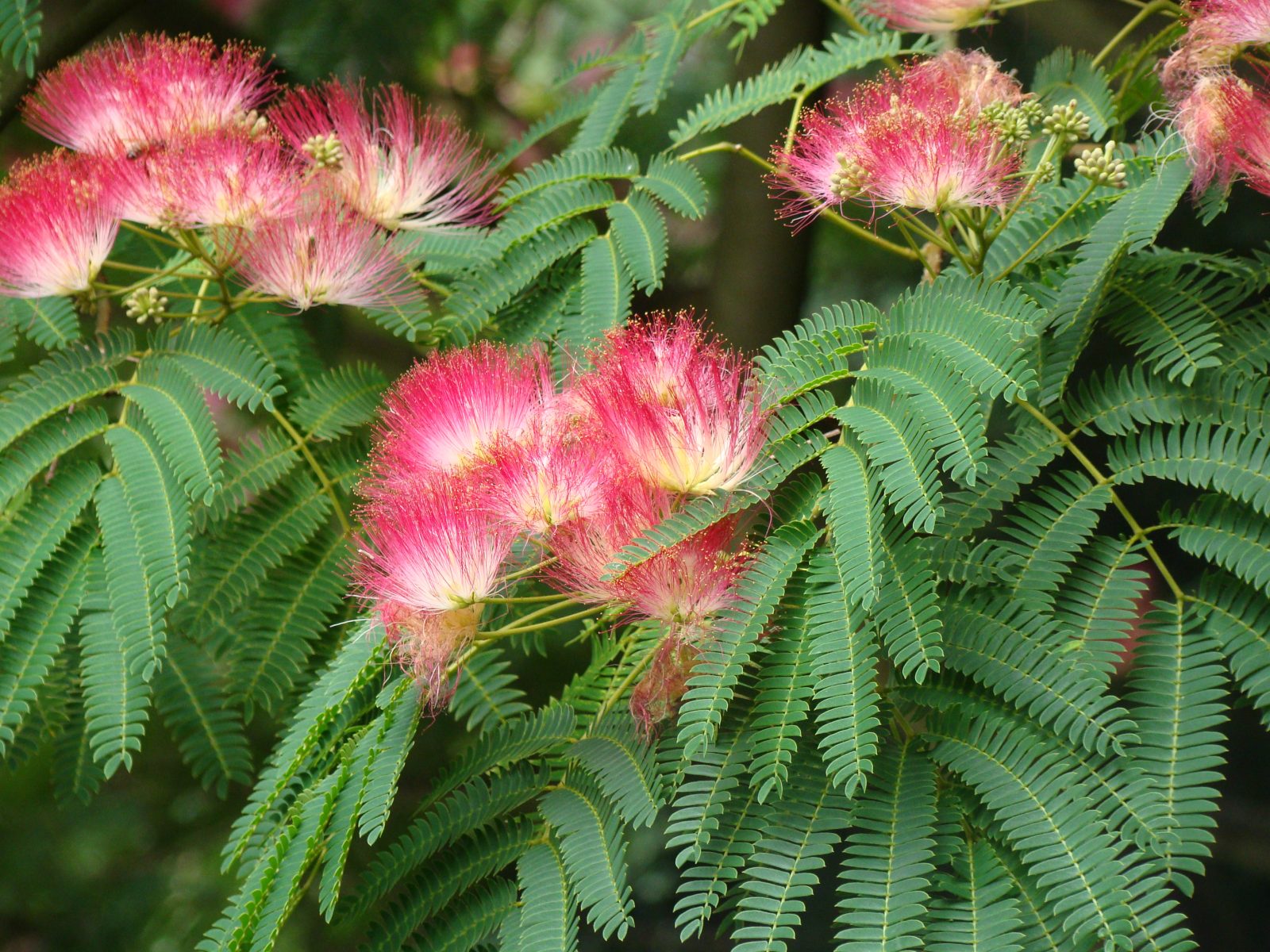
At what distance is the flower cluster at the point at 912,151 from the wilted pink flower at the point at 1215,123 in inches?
10.7

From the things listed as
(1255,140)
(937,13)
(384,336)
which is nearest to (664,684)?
(1255,140)

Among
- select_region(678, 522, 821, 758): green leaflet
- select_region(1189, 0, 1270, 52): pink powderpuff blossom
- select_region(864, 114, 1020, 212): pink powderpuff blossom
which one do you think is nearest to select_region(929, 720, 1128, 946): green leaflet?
select_region(678, 522, 821, 758): green leaflet

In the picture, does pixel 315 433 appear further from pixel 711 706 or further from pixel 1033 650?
pixel 1033 650

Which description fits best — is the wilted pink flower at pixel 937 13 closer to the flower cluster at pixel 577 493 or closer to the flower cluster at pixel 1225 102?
the flower cluster at pixel 1225 102

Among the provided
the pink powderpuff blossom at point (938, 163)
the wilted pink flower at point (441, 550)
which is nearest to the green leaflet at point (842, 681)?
the wilted pink flower at point (441, 550)

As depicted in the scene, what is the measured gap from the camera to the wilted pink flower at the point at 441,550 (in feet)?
5.55

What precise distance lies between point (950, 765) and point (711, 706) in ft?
1.08

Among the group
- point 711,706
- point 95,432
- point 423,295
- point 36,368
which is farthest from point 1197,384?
point 36,368

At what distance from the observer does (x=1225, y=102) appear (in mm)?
1952

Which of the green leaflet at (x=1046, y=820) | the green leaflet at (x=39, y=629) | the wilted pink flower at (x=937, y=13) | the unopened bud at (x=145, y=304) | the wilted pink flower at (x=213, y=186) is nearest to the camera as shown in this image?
the green leaflet at (x=1046, y=820)

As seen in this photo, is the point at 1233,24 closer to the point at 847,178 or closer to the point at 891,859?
the point at 847,178

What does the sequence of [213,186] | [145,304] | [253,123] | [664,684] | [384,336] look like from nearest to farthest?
[664,684] < [213,186] < [145,304] < [253,123] < [384,336]

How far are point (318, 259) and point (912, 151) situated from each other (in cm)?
105

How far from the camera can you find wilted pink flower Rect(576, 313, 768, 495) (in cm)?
164
